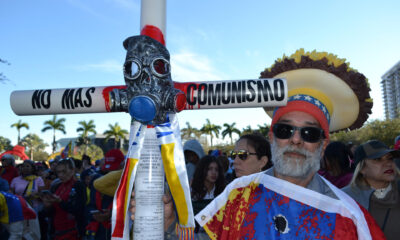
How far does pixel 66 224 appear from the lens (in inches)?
194

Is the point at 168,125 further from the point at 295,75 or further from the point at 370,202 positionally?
the point at 370,202

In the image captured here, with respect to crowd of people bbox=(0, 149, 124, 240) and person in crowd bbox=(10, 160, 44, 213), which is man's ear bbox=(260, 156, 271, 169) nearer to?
crowd of people bbox=(0, 149, 124, 240)

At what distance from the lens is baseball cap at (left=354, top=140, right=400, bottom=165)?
10.7ft

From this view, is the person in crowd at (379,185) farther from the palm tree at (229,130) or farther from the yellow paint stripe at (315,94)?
the palm tree at (229,130)

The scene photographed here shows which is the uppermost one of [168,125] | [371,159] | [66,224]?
[168,125]

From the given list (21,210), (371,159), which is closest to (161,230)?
(371,159)

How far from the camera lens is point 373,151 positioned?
3318mm

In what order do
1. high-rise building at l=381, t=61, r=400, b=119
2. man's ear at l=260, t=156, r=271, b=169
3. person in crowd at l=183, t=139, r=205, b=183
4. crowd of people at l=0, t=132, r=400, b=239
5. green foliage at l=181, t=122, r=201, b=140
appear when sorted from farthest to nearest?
high-rise building at l=381, t=61, r=400, b=119, green foliage at l=181, t=122, r=201, b=140, person in crowd at l=183, t=139, r=205, b=183, man's ear at l=260, t=156, r=271, b=169, crowd of people at l=0, t=132, r=400, b=239

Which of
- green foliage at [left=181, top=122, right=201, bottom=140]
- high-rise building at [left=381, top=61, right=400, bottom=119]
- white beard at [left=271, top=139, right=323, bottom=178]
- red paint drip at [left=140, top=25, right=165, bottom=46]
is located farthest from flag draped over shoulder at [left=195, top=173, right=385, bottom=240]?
high-rise building at [left=381, top=61, right=400, bottom=119]

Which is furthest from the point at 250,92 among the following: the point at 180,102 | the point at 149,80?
the point at 149,80

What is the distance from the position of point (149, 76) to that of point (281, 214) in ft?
3.52

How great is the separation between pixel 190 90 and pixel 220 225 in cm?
84

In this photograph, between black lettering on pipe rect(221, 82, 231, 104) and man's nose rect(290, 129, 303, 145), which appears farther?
man's nose rect(290, 129, 303, 145)

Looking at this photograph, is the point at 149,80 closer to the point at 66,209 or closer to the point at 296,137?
the point at 296,137
